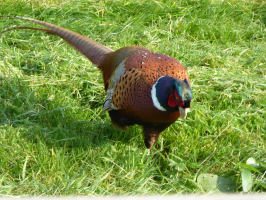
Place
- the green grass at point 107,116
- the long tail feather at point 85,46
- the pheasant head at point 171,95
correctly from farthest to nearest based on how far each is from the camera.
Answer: the long tail feather at point 85,46 → the green grass at point 107,116 → the pheasant head at point 171,95

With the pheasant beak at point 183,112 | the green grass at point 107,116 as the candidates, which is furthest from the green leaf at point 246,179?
the pheasant beak at point 183,112

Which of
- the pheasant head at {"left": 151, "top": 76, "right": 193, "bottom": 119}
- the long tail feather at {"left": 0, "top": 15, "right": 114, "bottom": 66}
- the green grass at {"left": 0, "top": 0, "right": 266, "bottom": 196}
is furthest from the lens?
the long tail feather at {"left": 0, "top": 15, "right": 114, "bottom": 66}

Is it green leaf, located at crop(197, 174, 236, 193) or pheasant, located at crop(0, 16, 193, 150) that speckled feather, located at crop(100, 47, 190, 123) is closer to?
pheasant, located at crop(0, 16, 193, 150)

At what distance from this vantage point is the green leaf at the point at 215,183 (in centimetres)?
247

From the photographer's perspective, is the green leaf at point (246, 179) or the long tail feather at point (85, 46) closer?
the green leaf at point (246, 179)

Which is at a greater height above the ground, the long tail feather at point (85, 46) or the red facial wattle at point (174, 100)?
the long tail feather at point (85, 46)

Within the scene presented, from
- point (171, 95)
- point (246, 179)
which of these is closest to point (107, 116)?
point (171, 95)

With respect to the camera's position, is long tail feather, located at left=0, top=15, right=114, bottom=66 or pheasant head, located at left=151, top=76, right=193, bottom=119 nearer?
pheasant head, located at left=151, top=76, right=193, bottom=119

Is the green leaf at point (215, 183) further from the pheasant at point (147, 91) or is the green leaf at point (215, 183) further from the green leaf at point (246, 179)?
the pheasant at point (147, 91)

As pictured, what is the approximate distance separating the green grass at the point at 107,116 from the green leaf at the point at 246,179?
9 cm

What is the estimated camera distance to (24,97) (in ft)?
10.6

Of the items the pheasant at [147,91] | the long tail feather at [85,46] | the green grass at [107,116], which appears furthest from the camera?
the long tail feather at [85,46]

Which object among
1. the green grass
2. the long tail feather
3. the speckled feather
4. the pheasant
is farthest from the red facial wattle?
the long tail feather

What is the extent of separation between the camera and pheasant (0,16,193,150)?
239 centimetres
